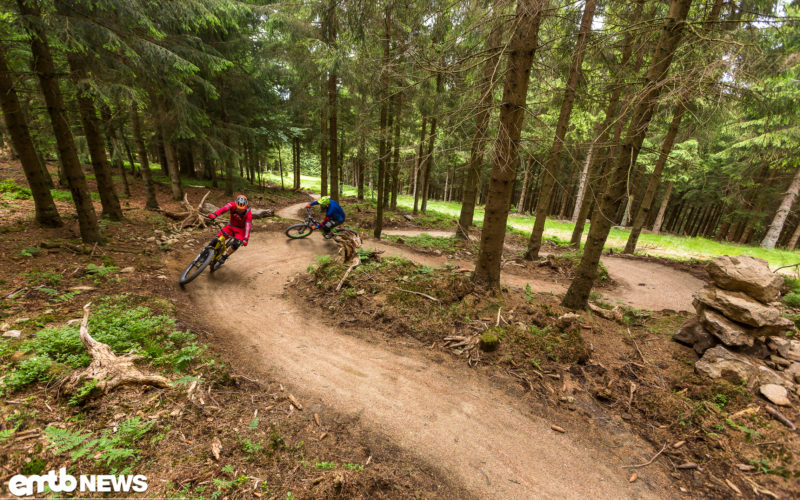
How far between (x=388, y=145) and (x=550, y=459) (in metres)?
12.5

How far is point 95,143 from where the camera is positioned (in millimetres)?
9992

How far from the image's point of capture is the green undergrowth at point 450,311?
19.4 feet

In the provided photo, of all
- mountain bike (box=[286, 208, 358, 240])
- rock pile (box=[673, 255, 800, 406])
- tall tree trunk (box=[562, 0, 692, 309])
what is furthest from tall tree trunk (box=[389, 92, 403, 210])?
rock pile (box=[673, 255, 800, 406])

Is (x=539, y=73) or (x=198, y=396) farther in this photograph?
(x=539, y=73)

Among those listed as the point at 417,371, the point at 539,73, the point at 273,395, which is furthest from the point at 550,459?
the point at 539,73

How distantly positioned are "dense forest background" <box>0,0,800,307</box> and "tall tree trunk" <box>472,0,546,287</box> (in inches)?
1.3

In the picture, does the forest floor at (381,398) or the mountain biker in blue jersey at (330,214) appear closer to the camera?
the forest floor at (381,398)

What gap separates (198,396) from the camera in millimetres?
3990

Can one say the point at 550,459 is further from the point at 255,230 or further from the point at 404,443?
the point at 255,230

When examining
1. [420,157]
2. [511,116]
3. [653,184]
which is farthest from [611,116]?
[420,157]

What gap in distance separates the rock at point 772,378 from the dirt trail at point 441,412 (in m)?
2.78

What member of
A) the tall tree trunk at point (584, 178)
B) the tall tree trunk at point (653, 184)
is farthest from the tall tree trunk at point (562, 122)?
the tall tree trunk at point (653, 184)

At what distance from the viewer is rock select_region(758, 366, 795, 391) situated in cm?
470

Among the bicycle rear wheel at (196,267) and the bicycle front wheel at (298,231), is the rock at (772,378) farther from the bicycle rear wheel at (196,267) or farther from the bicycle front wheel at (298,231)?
the bicycle front wheel at (298,231)
